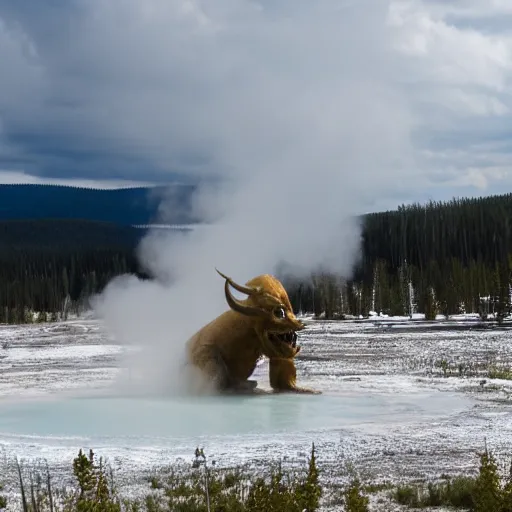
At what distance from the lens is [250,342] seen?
15758 millimetres

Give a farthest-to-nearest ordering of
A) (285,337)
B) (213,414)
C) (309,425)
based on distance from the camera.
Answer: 1. (285,337)
2. (213,414)
3. (309,425)

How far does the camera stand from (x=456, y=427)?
37.7ft

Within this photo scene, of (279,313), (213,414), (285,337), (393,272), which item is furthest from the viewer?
(393,272)

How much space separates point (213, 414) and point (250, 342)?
107 inches

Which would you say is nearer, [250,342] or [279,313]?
[279,313]

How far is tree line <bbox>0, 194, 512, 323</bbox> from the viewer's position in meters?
72.0

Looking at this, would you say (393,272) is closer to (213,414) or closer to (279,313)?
(279,313)

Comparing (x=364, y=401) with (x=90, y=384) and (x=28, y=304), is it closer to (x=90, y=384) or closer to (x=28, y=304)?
(x=90, y=384)

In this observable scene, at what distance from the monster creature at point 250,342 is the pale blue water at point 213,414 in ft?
1.93

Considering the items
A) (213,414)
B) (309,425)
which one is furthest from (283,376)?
(309,425)

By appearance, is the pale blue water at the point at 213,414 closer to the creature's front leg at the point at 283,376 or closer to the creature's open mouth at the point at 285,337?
the creature's front leg at the point at 283,376

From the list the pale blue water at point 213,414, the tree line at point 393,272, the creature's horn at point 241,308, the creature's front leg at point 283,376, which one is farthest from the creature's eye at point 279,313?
the tree line at point 393,272

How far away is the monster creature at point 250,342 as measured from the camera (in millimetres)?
15500

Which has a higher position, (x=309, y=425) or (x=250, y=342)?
(x=250, y=342)
